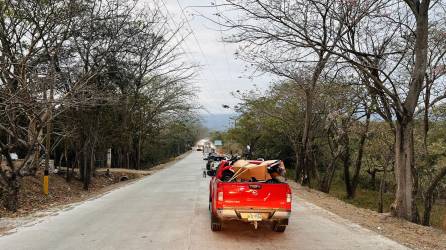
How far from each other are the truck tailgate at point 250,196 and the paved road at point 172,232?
27.1 inches

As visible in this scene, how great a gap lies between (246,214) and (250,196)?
38 centimetres

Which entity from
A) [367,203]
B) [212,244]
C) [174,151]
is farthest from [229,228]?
[174,151]

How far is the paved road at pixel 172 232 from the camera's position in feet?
29.0

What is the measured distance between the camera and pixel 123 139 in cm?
3756

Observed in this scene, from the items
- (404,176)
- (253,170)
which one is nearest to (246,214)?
(253,170)

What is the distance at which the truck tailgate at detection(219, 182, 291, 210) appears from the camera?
31.3ft

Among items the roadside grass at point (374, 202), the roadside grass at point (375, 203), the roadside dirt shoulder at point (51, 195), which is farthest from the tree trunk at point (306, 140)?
the roadside dirt shoulder at point (51, 195)

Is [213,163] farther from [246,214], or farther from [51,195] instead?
[51,195]

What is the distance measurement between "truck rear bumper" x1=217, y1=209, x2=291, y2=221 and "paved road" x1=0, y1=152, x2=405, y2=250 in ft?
1.41

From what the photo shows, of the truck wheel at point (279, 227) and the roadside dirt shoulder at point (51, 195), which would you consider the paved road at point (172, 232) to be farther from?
the roadside dirt shoulder at point (51, 195)

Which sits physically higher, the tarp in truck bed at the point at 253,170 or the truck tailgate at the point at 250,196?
the tarp in truck bed at the point at 253,170

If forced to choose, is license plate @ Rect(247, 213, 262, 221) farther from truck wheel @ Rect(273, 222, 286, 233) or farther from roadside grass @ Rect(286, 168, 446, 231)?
roadside grass @ Rect(286, 168, 446, 231)

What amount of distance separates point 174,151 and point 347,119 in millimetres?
81526

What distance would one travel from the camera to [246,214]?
956 centimetres
